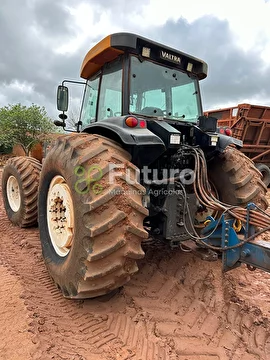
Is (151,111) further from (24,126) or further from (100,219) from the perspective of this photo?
(24,126)

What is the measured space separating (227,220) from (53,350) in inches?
61.1

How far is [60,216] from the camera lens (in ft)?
8.69

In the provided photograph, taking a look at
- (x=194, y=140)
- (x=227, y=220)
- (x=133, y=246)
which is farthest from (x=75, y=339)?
(x=194, y=140)

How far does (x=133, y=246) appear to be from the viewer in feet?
6.63

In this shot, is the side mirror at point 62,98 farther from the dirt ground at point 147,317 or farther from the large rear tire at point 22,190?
the dirt ground at point 147,317

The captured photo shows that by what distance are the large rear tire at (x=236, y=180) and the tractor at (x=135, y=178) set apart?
0.04 feet

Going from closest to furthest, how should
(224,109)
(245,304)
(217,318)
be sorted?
(217,318), (245,304), (224,109)

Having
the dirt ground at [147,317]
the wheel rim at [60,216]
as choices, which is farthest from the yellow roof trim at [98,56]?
the dirt ground at [147,317]

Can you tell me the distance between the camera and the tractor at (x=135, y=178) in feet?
6.53

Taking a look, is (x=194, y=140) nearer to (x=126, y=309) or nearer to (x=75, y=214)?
(x=75, y=214)

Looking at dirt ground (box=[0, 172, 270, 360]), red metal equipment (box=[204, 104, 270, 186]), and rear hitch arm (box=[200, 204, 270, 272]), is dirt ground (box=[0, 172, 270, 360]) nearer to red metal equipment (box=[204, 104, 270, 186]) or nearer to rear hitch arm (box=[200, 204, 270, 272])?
rear hitch arm (box=[200, 204, 270, 272])

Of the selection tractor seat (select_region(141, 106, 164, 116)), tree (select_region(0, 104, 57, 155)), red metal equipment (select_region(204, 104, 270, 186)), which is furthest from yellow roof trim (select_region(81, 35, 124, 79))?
tree (select_region(0, 104, 57, 155))

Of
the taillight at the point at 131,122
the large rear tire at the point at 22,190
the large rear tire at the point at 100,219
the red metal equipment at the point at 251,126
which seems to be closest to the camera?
the large rear tire at the point at 100,219

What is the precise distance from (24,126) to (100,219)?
63.2ft
